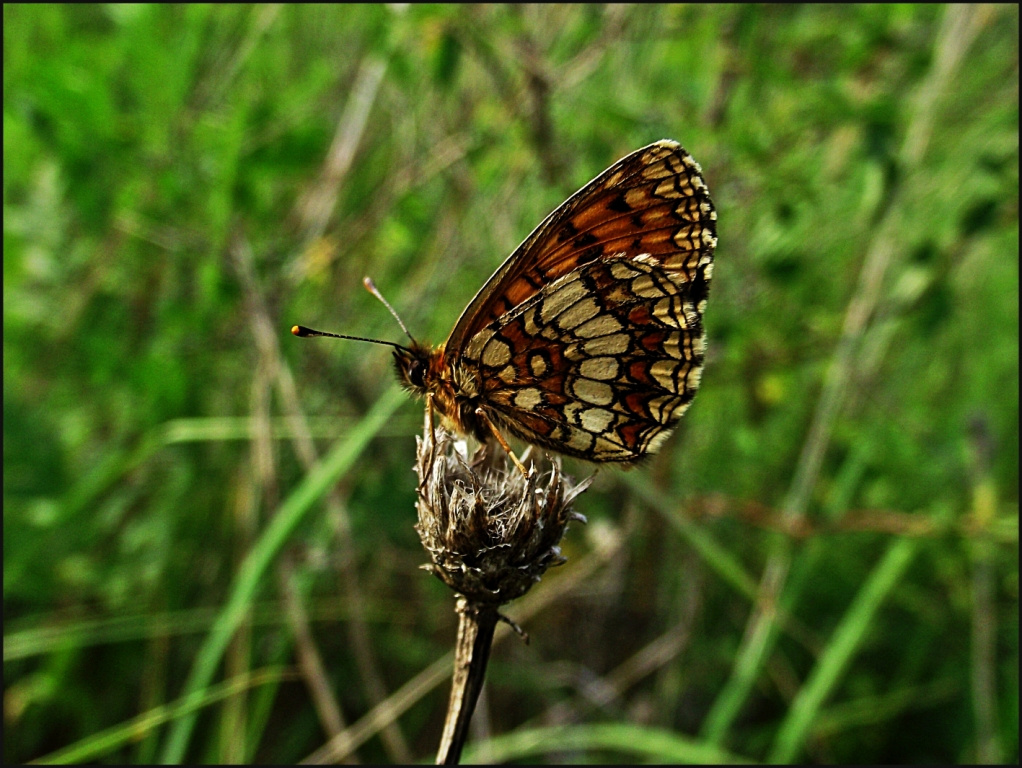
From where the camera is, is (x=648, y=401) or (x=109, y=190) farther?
(x=109, y=190)

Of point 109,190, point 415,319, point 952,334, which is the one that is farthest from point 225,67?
point 952,334

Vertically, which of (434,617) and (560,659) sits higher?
(434,617)

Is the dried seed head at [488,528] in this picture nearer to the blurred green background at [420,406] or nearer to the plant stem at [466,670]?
the plant stem at [466,670]

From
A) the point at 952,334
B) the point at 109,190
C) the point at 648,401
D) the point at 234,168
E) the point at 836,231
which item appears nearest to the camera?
the point at 648,401

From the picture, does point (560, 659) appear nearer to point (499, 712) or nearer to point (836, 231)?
point (499, 712)

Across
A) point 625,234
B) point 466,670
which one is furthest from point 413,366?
point 466,670

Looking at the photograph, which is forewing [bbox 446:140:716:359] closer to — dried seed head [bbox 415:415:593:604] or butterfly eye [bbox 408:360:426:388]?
butterfly eye [bbox 408:360:426:388]

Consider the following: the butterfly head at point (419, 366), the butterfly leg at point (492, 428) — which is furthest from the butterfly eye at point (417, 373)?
the butterfly leg at point (492, 428)
